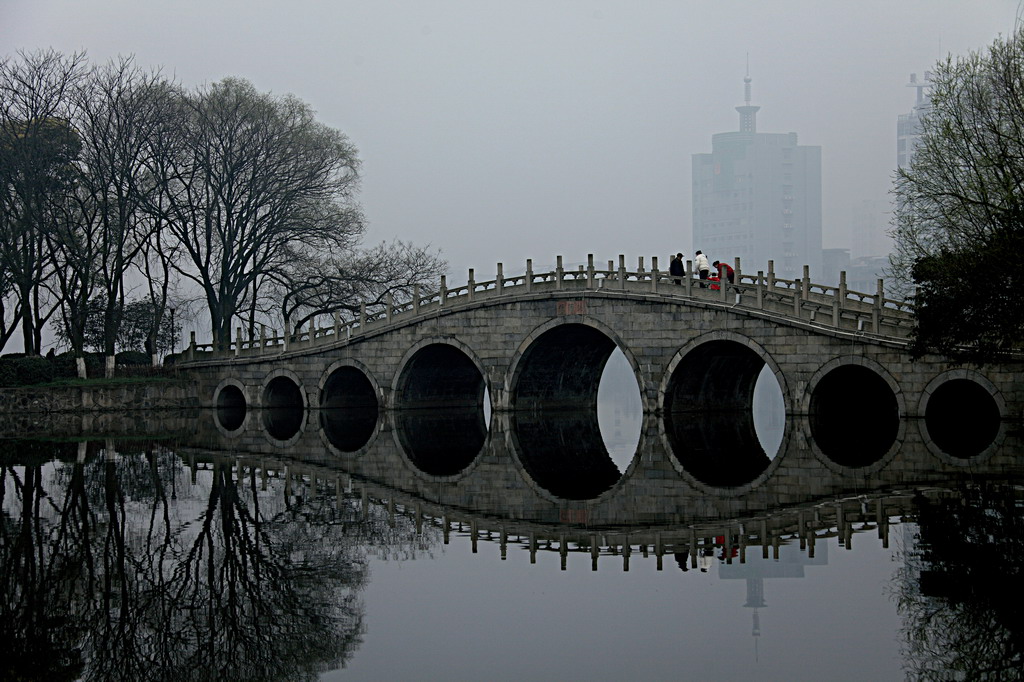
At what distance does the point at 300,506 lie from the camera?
1535 centimetres

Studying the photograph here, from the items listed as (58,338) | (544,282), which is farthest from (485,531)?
(58,338)

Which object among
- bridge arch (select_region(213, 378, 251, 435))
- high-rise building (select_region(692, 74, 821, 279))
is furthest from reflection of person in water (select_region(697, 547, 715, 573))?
high-rise building (select_region(692, 74, 821, 279))

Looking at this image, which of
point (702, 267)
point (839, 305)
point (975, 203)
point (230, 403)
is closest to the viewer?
point (975, 203)

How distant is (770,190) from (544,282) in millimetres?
129505

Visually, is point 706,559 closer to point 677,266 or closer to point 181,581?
point 181,581

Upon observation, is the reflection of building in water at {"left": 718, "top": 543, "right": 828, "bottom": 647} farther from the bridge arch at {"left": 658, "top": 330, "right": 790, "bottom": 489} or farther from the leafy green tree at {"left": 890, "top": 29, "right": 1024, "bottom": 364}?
the leafy green tree at {"left": 890, "top": 29, "right": 1024, "bottom": 364}

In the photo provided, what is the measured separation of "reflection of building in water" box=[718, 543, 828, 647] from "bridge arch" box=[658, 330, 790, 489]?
252 inches

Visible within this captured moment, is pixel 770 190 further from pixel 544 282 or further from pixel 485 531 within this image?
pixel 485 531

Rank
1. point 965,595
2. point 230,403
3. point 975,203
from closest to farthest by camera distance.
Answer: point 965,595 → point 975,203 → point 230,403

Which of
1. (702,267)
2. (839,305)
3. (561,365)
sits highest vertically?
(702,267)

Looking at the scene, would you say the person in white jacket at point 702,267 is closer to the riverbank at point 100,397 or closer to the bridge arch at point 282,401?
the bridge arch at point 282,401

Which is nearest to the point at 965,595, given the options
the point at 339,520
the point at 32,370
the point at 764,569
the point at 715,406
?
the point at 764,569

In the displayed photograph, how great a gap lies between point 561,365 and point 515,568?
2554 cm

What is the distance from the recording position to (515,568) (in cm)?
1118
